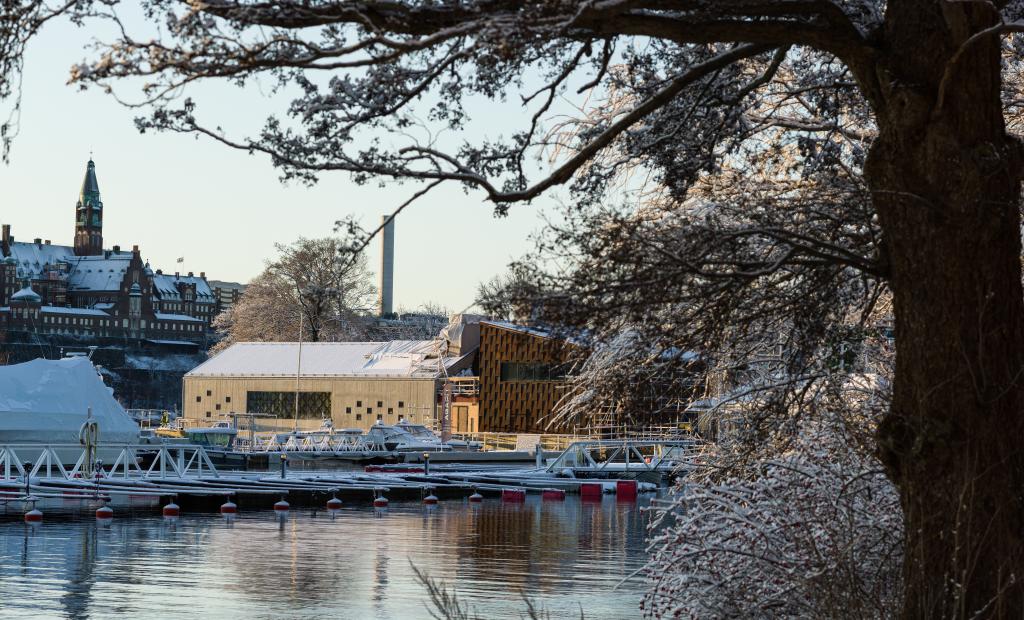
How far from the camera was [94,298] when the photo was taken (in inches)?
6944

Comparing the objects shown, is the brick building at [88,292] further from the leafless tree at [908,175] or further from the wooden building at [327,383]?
the leafless tree at [908,175]

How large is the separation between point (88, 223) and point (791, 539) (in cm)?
19072

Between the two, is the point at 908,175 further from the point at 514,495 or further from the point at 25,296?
the point at 25,296

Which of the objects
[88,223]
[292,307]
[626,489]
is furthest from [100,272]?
[626,489]

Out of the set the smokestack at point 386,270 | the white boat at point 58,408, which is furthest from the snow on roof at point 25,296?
the white boat at point 58,408

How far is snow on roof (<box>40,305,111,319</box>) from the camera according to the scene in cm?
16838

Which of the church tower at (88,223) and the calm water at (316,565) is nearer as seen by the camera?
the calm water at (316,565)

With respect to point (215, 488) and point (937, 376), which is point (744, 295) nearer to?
point (937, 376)

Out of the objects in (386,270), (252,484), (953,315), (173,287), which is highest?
(173,287)

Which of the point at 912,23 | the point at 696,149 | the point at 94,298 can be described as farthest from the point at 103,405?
the point at 94,298

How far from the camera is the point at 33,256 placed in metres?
178

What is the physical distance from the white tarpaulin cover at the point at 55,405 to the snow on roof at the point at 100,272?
13631 cm

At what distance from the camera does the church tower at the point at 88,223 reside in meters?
190

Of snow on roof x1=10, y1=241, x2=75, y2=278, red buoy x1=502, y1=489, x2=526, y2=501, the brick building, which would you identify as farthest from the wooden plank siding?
snow on roof x1=10, y1=241, x2=75, y2=278
